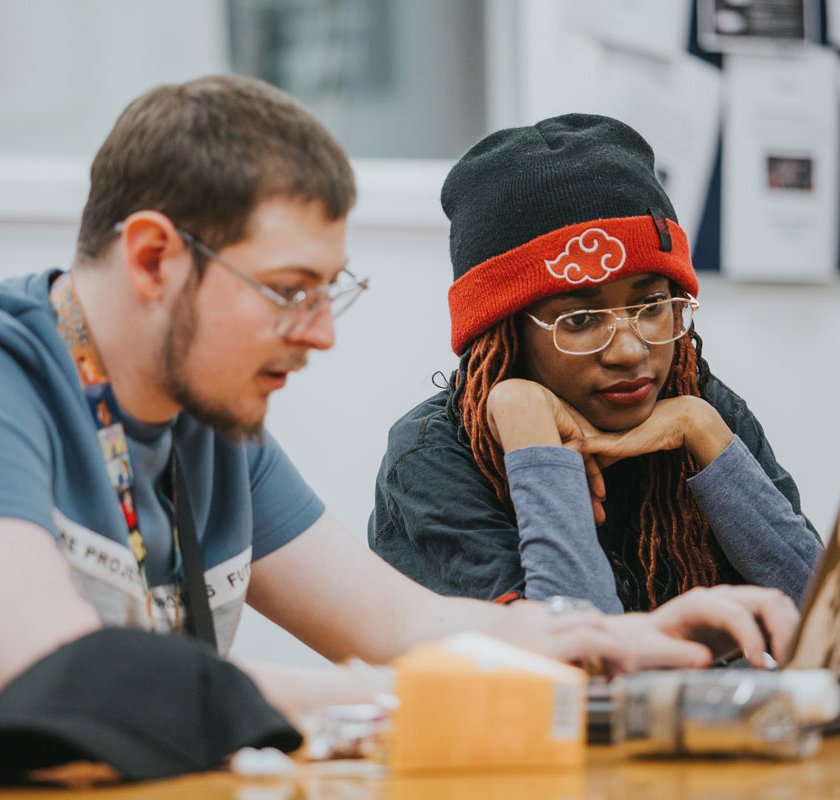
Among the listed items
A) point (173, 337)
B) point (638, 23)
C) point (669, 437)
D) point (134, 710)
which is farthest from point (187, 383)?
point (638, 23)

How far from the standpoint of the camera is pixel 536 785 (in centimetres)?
74

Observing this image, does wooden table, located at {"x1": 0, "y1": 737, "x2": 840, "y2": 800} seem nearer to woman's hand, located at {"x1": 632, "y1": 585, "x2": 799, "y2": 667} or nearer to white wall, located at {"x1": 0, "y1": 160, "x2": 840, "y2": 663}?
woman's hand, located at {"x1": 632, "y1": 585, "x2": 799, "y2": 667}

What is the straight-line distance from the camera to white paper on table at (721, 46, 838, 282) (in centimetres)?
287

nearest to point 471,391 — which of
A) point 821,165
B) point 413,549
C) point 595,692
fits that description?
point 413,549

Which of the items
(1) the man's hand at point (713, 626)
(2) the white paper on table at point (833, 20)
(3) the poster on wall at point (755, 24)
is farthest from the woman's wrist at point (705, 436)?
(2) the white paper on table at point (833, 20)

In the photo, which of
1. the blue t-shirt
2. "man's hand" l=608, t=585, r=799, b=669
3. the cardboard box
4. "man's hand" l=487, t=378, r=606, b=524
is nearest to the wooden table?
the cardboard box

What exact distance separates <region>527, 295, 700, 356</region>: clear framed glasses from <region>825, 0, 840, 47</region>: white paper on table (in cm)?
142

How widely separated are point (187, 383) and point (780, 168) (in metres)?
2.01

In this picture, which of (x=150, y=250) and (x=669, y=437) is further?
(x=669, y=437)

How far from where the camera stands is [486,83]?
288 cm

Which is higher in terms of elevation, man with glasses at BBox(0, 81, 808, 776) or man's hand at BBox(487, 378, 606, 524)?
man with glasses at BBox(0, 81, 808, 776)

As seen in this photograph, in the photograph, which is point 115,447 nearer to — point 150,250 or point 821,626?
point 150,250

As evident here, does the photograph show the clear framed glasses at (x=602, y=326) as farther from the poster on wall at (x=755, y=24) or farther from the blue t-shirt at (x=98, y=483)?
the poster on wall at (x=755, y=24)

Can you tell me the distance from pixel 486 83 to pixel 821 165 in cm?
78
